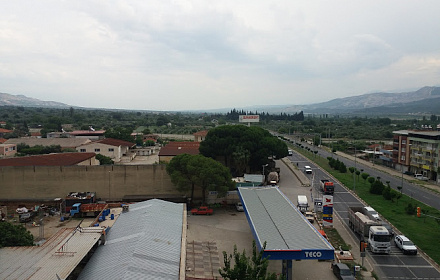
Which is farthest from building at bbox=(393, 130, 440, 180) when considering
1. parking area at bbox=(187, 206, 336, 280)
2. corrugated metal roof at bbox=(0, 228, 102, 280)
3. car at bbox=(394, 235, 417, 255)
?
corrugated metal roof at bbox=(0, 228, 102, 280)

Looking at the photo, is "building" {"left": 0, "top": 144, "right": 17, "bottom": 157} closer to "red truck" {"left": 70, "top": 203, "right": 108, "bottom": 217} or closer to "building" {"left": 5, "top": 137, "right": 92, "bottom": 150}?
"building" {"left": 5, "top": 137, "right": 92, "bottom": 150}

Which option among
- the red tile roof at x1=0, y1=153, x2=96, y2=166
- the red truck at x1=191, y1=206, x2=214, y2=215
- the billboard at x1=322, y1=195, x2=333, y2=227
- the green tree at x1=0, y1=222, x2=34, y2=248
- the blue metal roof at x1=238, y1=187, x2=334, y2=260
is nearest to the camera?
the blue metal roof at x1=238, y1=187, x2=334, y2=260

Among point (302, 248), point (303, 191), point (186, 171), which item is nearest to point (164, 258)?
point (302, 248)

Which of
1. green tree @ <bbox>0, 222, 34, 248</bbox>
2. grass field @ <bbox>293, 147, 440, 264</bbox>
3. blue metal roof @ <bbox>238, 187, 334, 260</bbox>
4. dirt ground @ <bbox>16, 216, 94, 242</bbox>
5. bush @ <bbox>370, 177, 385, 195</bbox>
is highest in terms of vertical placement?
blue metal roof @ <bbox>238, 187, 334, 260</bbox>

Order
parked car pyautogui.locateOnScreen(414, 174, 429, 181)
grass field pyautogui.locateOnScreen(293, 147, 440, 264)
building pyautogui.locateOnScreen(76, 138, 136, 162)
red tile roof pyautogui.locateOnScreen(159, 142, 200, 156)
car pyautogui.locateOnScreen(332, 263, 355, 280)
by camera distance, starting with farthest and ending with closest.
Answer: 1. building pyautogui.locateOnScreen(76, 138, 136, 162)
2. parked car pyautogui.locateOnScreen(414, 174, 429, 181)
3. red tile roof pyautogui.locateOnScreen(159, 142, 200, 156)
4. grass field pyautogui.locateOnScreen(293, 147, 440, 264)
5. car pyautogui.locateOnScreen(332, 263, 355, 280)

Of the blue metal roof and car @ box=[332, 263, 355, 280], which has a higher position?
the blue metal roof

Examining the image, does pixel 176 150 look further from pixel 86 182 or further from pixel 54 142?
pixel 54 142

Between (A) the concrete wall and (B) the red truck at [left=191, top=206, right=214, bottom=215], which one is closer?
(B) the red truck at [left=191, top=206, right=214, bottom=215]

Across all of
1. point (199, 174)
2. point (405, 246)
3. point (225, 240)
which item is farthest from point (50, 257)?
point (405, 246)
